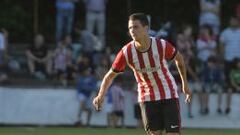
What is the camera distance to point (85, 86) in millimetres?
21203

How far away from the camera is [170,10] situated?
25828mm

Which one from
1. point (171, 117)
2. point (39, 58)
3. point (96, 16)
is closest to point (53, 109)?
point (39, 58)

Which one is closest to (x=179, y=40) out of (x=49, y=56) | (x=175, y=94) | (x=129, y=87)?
(x=129, y=87)

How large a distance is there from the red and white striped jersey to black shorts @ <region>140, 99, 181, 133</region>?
77mm

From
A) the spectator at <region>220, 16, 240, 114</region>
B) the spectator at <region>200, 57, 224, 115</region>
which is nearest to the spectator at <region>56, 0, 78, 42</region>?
the spectator at <region>200, 57, 224, 115</region>

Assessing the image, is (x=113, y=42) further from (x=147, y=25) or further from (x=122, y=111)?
(x=147, y=25)

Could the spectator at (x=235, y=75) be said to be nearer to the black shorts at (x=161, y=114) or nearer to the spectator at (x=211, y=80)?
the spectator at (x=211, y=80)

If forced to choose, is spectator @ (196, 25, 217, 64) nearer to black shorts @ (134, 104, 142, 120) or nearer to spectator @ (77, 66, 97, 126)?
black shorts @ (134, 104, 142, 120)

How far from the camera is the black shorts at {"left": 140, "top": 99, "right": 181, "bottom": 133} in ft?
34.4

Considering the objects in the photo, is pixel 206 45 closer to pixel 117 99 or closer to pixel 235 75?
pixel 235 75

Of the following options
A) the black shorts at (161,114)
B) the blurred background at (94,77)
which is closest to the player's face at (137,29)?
the black shorts at (161,114)

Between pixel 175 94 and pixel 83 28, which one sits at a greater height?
pixel 83 28

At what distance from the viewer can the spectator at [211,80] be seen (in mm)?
21375

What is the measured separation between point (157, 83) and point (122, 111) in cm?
1082
